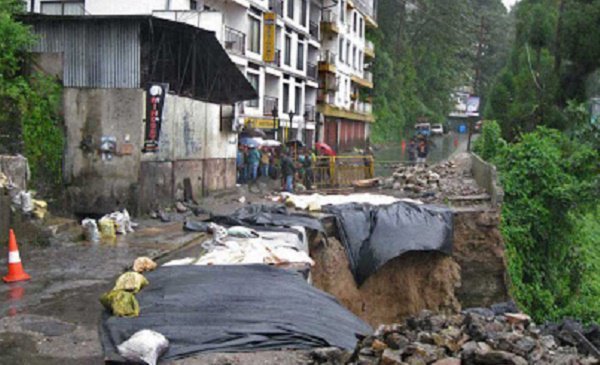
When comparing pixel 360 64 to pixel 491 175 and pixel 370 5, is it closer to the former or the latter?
pixel 370 5

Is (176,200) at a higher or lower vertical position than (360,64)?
lower

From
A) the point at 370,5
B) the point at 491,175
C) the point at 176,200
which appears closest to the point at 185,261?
the point at 176,200

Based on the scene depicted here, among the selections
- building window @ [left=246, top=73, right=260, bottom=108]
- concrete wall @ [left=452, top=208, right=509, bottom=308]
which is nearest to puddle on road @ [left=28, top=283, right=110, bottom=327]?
concrete wall @ [left=452, top=208, right=509, bottom=308]

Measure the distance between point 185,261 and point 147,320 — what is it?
2720 mm

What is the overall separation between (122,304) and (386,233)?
8.98m

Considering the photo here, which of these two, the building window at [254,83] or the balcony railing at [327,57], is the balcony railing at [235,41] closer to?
the building window at [254,83]

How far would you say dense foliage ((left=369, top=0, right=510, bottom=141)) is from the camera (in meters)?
61.1

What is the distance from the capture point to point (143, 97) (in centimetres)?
1502

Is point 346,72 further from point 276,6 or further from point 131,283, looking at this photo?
point 131,283

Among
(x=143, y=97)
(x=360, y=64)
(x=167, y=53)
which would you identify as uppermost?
(x=360, y=64)

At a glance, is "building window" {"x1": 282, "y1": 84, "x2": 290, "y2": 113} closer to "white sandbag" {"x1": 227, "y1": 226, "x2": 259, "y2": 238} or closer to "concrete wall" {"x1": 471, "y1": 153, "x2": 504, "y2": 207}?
"concrete wall" {"x1": 471, "y1": 153, "x2": 504, "y2": 207}

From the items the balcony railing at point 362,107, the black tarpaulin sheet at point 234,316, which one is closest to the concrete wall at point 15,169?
the black tarpaulin sheet at point 234,316

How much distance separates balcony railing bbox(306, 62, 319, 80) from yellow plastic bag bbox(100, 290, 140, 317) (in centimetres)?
3285

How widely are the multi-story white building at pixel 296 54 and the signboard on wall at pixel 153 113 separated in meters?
4.75
